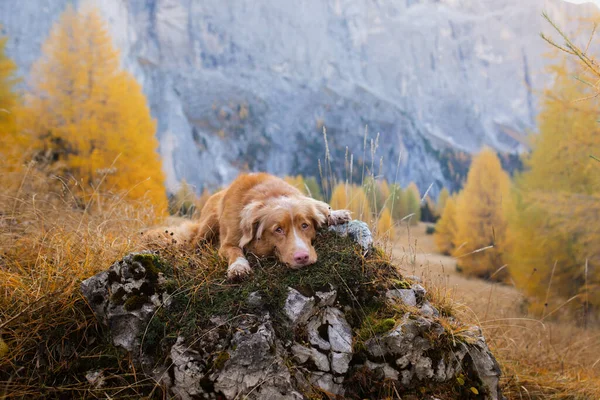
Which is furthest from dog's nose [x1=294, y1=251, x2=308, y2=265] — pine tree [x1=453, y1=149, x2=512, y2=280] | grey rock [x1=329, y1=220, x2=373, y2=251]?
pine tree [x1=453, y1=149, x2=512, y2=280]

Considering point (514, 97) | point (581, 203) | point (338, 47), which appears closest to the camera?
point (581, 203)

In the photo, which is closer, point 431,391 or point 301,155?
point 431,391

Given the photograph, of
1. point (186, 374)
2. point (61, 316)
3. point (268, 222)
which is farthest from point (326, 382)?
point (61, 316)

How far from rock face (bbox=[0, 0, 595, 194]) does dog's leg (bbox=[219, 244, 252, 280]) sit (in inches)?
2299

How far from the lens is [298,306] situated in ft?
10.1

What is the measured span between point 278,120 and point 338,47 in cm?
4123

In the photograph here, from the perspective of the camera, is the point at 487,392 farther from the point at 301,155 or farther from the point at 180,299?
the point at 301,155

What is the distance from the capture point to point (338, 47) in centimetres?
12338

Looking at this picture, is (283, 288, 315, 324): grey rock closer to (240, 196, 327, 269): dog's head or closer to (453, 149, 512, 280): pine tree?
(240, 196, 327, 269): dog's head

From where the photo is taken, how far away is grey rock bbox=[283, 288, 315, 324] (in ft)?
9.97

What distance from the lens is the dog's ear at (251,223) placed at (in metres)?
3.83

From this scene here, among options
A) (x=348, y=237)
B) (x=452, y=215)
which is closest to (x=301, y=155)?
Result: (x=452, y=215)

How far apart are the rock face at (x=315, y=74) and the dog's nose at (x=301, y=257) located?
192ft

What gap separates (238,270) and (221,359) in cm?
83
